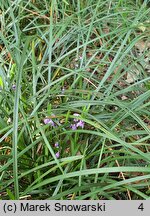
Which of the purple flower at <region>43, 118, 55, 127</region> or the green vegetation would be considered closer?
the green vegetation

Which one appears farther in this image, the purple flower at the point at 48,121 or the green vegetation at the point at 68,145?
the purple flower at the point at 48,121

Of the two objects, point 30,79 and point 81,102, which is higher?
point 30,79

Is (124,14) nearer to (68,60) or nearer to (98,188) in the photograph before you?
(68,60)

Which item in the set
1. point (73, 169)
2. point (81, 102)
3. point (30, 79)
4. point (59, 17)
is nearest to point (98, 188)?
point (73, 169)

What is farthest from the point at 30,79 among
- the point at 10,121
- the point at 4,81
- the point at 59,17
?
the point at 59,17

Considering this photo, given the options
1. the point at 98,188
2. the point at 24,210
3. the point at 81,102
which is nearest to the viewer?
the point at 24,210

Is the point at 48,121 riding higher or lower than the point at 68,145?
higher

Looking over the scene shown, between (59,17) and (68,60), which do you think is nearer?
(68,60)

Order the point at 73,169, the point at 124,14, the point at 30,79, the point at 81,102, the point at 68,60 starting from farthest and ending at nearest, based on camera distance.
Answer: the point at 124,14 → the point at 68,60 → the point at 30,79 → the point at 81,102 → the point at 73,169

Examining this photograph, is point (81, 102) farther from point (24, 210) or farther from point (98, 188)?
point (24, 210)

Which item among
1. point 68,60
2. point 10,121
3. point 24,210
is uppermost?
point 68,60
